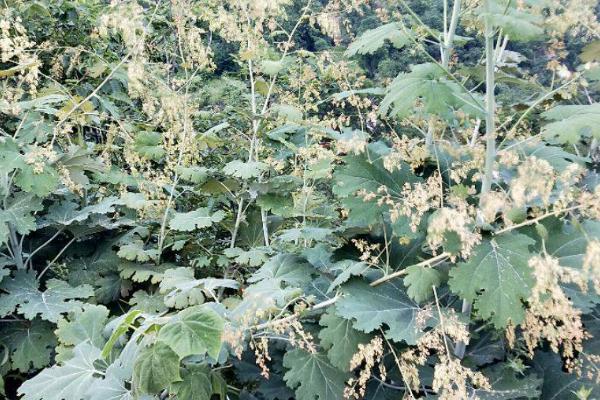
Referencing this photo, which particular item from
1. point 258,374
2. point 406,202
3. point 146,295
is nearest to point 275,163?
point 146,295

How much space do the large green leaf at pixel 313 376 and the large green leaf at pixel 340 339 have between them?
0.10 m

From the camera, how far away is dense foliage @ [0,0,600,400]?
1455 mm

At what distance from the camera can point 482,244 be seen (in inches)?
60.8

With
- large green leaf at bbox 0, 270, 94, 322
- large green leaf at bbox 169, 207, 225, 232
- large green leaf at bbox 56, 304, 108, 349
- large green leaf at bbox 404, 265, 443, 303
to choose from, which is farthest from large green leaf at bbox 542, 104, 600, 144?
large green leaf at bbox 0, 270, 94, 322

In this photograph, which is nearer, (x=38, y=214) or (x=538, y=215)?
(x=538, y=215)

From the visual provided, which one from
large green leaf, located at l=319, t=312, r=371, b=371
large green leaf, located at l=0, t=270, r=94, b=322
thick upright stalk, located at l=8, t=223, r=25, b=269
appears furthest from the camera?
thick upright stalk, located at l=8, t=223, r=25, b=269

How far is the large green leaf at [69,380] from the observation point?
1674mm

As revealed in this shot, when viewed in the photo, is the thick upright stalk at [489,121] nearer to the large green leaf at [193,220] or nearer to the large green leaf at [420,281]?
the large green leaf at [420,281]

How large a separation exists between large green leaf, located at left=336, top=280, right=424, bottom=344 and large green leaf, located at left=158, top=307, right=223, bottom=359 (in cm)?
38

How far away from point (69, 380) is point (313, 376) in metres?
0.79

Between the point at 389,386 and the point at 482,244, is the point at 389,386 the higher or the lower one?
the lower one

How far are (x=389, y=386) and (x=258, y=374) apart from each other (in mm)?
478

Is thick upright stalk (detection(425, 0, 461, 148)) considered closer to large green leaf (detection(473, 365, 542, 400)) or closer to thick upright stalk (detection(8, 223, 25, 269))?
large green leaf (detection(473, 365, 542, 400))

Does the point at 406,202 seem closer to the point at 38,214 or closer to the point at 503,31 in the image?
the point at 503,31
